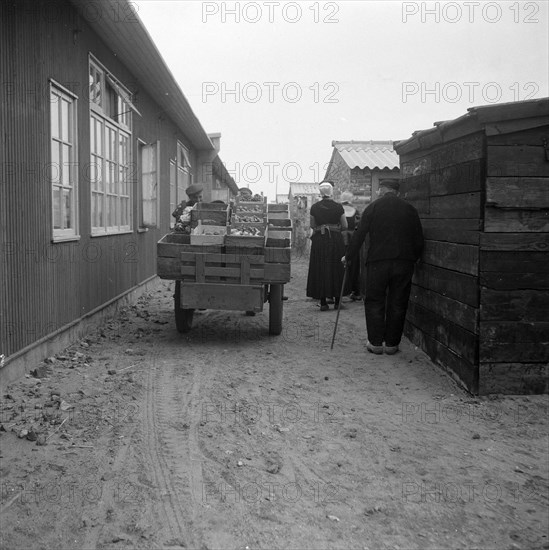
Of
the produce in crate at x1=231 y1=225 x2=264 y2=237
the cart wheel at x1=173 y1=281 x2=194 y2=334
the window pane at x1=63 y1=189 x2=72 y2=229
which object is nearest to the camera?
the window pane at x1=63 y1=189 x2=72 y2=229

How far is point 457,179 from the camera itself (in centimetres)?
570

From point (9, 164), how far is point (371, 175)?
45.1 feet

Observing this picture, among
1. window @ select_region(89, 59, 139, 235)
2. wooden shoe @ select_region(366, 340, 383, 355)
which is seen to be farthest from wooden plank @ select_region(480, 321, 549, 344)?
window @ select_region(89, 59, 139, 235)

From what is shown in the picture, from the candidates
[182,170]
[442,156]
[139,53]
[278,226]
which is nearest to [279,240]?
[278,226]

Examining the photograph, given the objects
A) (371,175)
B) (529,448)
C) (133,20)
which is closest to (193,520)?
(529,448)

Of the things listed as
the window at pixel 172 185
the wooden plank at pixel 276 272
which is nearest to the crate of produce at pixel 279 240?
the wooden plank at pixel 276 272

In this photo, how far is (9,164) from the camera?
5.30m

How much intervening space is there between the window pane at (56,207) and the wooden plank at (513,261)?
167 inches

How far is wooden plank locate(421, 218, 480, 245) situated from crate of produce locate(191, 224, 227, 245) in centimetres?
226

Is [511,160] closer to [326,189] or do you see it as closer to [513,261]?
[513,261]

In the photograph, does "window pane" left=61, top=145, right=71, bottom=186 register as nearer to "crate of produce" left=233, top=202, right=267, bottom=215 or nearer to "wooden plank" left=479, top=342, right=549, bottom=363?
"crate of produce" left=233, top=202, right=267, bottom=215

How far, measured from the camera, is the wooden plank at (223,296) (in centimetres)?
A: 706

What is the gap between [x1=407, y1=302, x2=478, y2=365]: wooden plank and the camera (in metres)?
5.25

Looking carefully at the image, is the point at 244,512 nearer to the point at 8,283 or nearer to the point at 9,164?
the point at 8,283
